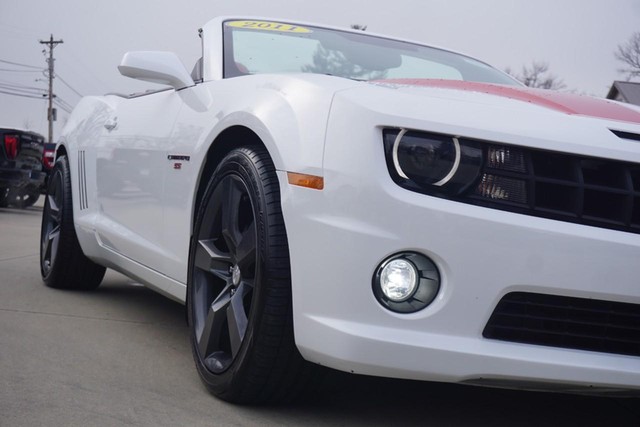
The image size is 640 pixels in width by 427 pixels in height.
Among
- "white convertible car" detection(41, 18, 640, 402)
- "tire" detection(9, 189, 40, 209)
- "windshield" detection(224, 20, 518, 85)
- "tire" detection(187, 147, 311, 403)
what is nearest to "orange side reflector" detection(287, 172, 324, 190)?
"white convertible car" detection(41, 18, 640, 402)

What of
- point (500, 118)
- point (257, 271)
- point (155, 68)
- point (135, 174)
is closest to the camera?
point (500, 118)

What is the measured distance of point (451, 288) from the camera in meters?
2.30

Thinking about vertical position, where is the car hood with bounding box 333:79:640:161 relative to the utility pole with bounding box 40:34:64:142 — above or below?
above

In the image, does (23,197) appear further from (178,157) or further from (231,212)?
(231,212)

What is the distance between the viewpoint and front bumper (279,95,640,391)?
2279 mm

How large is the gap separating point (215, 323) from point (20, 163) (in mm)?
10769

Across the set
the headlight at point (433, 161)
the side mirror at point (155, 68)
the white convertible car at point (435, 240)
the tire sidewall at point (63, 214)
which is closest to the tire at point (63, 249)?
the tire sidewall at point (63, 214)

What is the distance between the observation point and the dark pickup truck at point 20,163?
12.6 meters

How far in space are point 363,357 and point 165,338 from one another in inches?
71.4

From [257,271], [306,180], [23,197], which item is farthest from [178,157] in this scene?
[23,197]

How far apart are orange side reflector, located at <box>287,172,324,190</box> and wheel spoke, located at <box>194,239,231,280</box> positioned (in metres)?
0.53

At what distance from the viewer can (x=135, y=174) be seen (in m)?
3.91

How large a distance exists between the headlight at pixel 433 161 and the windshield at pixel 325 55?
4.25 ft

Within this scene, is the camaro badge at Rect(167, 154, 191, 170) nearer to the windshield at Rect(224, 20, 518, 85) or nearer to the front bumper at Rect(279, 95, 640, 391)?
the windshield at Rect(224, 20, 518, 85)
